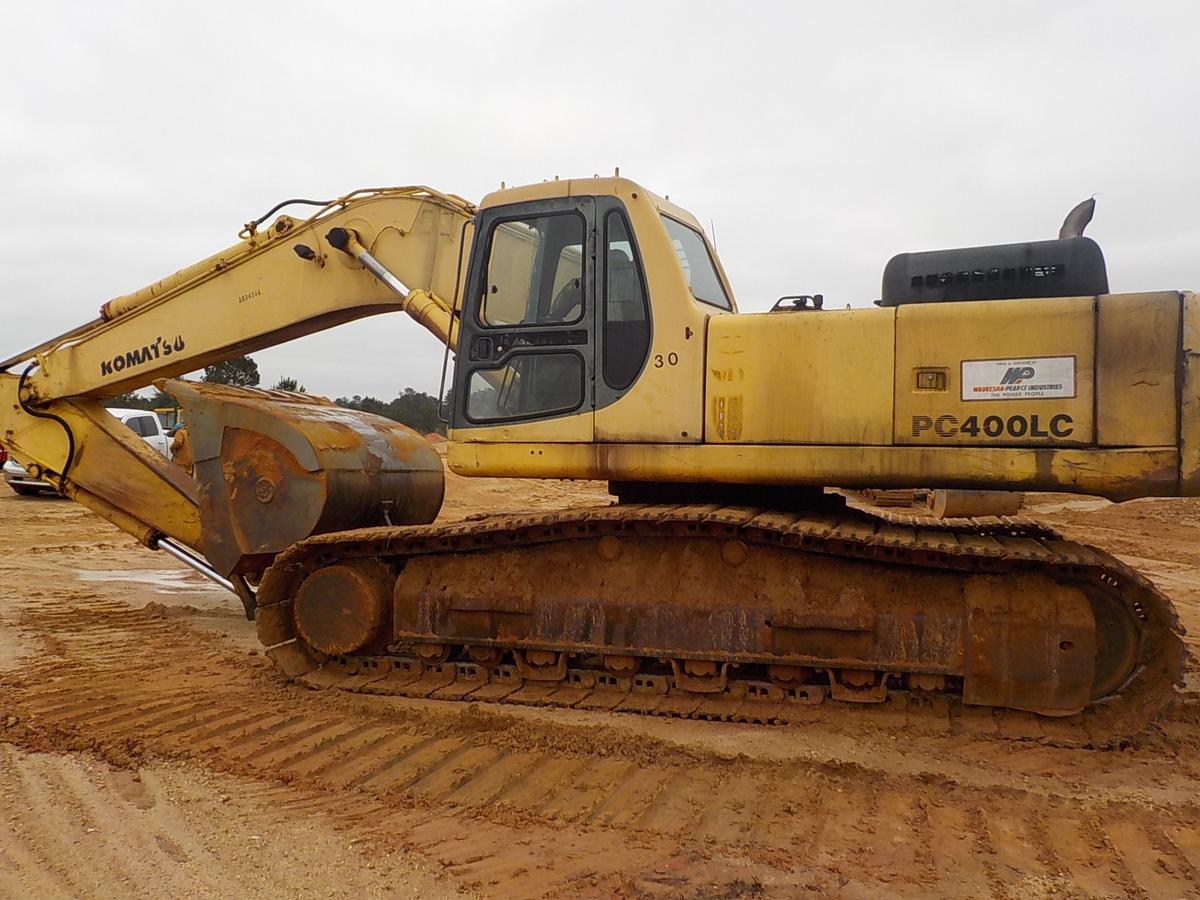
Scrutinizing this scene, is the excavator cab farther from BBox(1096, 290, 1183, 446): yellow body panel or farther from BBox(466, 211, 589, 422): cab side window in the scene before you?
BBox(1096, 290, 1183, 446): yellow body panel

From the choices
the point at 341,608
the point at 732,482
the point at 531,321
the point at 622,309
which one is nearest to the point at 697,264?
the point at 622,309

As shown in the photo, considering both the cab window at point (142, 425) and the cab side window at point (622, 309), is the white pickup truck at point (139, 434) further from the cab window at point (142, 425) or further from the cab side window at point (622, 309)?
the cab side window at point (622, 309)

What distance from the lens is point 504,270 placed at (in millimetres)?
5488

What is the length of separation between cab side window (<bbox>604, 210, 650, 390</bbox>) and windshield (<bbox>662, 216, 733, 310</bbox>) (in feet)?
1.01

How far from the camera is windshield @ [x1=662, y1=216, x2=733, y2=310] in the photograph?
559 cm

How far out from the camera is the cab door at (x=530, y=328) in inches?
205

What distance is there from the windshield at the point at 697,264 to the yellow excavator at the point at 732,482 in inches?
1.8

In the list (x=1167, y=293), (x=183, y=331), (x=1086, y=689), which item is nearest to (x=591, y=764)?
(x=1086, y=689)

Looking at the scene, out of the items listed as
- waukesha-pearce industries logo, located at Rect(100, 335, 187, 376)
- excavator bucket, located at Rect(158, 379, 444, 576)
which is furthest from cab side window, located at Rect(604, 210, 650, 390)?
waukesha-pearce industries logo, located at Rect(100, 335, 187, 376)

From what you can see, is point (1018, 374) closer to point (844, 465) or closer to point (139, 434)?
point (844, 465)

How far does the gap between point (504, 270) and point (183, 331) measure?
3.10m

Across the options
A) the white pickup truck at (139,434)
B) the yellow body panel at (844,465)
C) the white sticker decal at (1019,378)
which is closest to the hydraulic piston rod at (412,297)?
the yellow body panel at (844,465)

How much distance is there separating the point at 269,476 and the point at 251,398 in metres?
0.96

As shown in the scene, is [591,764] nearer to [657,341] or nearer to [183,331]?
[657,341]
